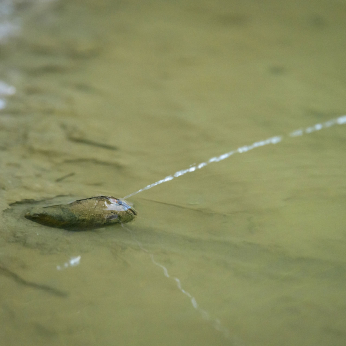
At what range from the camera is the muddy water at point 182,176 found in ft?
4.71

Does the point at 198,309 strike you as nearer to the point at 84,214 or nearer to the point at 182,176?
the point at 84,214

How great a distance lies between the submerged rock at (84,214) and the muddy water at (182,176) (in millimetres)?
38

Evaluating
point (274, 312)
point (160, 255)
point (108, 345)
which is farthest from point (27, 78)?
point (274, 312)

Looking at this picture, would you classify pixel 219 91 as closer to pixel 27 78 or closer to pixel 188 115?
pixel 188 115

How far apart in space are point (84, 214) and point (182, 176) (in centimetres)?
55

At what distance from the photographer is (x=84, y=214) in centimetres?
175

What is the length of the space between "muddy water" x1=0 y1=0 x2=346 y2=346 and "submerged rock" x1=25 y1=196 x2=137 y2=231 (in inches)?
1.5

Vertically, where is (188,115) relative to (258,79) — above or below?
below

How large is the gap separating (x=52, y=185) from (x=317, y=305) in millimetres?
1338

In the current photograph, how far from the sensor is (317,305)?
1.43m

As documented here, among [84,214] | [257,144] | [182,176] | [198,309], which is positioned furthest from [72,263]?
[257,144]

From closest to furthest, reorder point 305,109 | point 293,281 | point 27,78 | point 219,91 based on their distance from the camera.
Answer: point 293,281, point 305,109, point 219,91, point 27,78

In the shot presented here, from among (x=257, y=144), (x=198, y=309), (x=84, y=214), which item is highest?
(x=257, y=144)

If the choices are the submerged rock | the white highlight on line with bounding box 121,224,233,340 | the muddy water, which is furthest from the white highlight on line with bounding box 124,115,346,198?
the white highlight on line with bounding box 121,224,233,340
